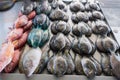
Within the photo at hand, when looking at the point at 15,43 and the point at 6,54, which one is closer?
the point at 6,54

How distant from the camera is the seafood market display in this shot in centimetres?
123

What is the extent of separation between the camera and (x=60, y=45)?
138 cm

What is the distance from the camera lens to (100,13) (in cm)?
195

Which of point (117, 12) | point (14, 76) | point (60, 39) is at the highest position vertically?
point (60, 39)

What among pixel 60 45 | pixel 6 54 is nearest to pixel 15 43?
pixel 6 54

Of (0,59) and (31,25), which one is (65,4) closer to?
(31,25)

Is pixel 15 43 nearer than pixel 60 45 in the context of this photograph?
No

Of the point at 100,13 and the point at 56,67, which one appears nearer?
the point at 56,67

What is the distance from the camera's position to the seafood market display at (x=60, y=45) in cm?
123

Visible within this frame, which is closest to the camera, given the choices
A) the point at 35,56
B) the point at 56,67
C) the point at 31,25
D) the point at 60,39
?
the point at 56,67

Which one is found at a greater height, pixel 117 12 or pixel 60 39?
pixel 60 39

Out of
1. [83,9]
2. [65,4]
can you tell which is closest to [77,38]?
[83,9]

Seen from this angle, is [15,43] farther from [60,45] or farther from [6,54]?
[60,45]

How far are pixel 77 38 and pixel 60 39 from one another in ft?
0.63
